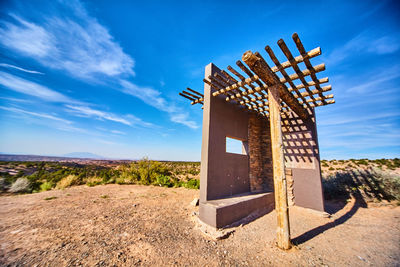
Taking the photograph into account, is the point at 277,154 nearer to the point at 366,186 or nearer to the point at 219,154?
the point at 219,154

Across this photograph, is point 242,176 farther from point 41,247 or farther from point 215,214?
point 41,247

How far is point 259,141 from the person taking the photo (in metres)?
7.62

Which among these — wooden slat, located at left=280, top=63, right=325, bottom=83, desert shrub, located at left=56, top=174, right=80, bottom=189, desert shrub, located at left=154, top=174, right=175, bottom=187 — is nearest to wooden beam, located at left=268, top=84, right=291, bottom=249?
wooden slat, located at left=280, top=63, right=325, bottom=83

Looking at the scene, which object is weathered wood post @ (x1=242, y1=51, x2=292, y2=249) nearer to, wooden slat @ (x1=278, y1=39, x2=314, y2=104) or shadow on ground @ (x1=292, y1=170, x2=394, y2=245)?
wooden slat @ (x1=278, y1=39, x2=314, y2=104)

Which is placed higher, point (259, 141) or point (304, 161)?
point (259, 141)

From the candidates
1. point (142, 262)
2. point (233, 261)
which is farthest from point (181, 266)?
point (233, 261)

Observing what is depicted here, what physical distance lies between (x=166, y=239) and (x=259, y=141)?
6.09 m

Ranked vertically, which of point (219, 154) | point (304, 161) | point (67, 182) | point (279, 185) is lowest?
point (67, 182)

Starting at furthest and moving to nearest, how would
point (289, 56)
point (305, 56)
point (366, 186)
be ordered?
point (366, 186) → point (289, 56) → point (305, 56)

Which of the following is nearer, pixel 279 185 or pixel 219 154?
pixel 279 185

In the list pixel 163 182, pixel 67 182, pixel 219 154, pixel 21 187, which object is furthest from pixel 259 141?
pixel 21 187

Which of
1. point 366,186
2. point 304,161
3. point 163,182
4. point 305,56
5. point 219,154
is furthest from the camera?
point 163,182

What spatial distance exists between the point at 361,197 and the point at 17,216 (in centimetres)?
1338

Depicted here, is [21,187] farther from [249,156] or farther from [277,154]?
[277,154]
